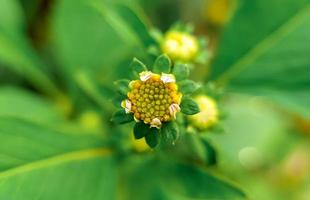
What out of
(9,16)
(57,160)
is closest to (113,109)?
(57,160)

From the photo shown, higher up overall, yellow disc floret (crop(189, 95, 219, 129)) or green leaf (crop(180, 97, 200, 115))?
yellow disc floret (crop(189, 95, 219, 129))

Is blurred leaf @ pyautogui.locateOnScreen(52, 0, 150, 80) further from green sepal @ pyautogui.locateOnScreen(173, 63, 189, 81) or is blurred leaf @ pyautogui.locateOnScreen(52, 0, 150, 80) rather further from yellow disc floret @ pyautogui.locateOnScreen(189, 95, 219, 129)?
green sepal @ pyautogui.locateOnScreen(173, 63, 189, 81)

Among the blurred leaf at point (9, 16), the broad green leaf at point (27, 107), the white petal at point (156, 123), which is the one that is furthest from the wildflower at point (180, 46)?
the blurred leaf at point (9, 16)

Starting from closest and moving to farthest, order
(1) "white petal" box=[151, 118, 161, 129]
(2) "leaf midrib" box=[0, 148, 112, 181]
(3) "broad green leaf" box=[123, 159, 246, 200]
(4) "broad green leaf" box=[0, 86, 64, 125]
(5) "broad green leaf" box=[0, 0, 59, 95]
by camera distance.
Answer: (1) "white petal" box=[151, 118, 161, 129], (2) "leaf midrib" box=[0, 148, 112, 181], (3) "broad green leaf" box=[123, 159, 246, 200], (4) "broad green leaf" box=[0, 86, 64, 125], (5) "broad green leaf" box=[0, 0, 59, 95]

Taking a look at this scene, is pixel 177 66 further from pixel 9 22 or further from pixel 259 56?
pixel 9 22

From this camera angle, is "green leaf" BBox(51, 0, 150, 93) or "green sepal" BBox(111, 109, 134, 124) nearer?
"green sepal" BBox(111, 109, 134, 124)

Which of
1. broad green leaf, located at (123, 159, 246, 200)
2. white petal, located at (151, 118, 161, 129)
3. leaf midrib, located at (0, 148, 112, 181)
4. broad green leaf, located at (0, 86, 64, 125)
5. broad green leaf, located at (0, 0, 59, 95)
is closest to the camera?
white petal, located at (151, 118, 161, 129)

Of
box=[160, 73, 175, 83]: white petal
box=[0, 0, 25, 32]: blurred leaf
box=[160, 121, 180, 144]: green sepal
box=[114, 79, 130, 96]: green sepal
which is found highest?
box=[0, 0, 25, 32]: blurred leaf

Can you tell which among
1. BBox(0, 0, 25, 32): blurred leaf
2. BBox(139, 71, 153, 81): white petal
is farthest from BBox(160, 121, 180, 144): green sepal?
BBox(0, 0, 25, 32): blurred leaf
